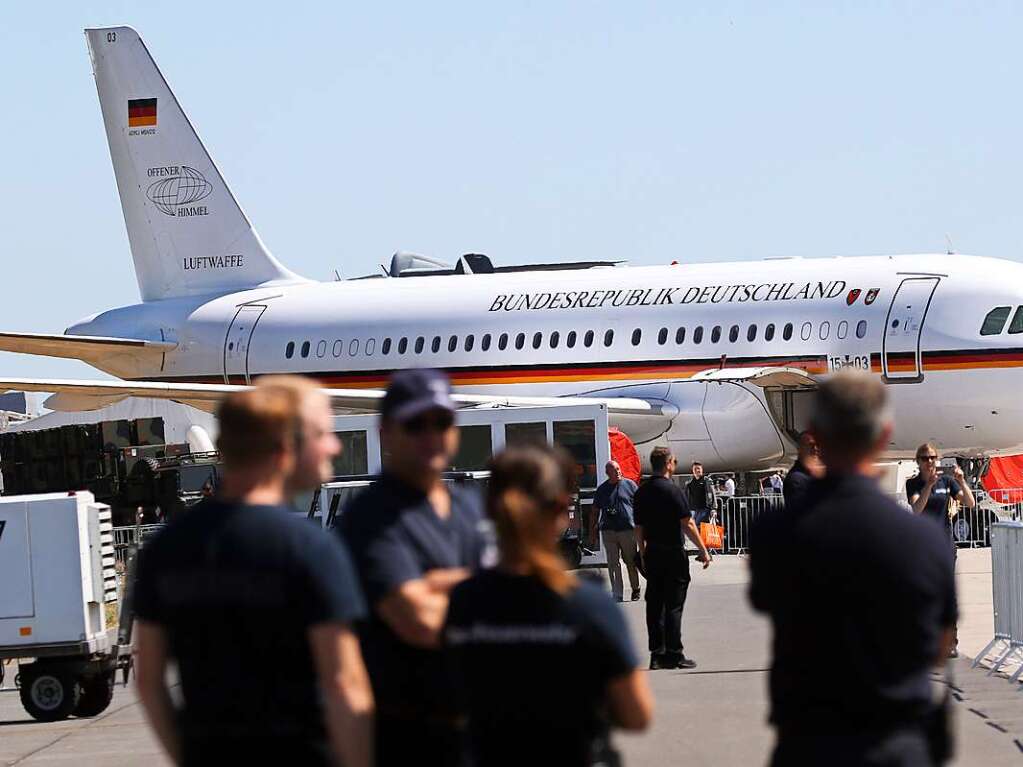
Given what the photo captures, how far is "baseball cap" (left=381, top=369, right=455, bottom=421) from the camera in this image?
464 cm

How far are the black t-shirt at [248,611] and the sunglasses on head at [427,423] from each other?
0.62m

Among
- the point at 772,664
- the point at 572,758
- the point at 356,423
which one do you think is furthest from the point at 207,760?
the point at 356,423

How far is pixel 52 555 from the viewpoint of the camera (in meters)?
11.3

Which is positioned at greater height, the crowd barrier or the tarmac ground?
the crowd barrier

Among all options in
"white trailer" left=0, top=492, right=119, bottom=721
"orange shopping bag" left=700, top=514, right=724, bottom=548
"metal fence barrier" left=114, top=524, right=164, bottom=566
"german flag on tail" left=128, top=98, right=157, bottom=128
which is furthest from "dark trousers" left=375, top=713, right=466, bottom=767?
"german flag on tail" left=128, top=98, right=157, bottom=128

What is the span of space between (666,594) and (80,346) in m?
20.0

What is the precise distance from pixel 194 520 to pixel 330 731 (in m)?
0.56

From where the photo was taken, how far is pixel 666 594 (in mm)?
12273

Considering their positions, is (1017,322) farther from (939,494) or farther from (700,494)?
(939,494)

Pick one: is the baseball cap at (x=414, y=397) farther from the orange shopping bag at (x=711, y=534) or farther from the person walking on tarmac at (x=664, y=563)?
the orange shopping bag at (x=711, y=534)

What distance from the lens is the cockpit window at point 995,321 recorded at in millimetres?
23453

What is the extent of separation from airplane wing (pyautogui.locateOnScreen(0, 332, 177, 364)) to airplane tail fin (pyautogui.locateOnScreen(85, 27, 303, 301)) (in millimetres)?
2154

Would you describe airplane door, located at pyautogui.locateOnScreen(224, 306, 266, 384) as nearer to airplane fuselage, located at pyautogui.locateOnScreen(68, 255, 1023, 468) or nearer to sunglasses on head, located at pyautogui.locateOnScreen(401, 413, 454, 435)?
airplane fuselage, located at pyautogui.locateOnScreen(68, 255, 1023, 468)

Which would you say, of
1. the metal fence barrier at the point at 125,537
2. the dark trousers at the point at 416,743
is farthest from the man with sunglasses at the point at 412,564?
the metal fence barrier at the point at 125,537
